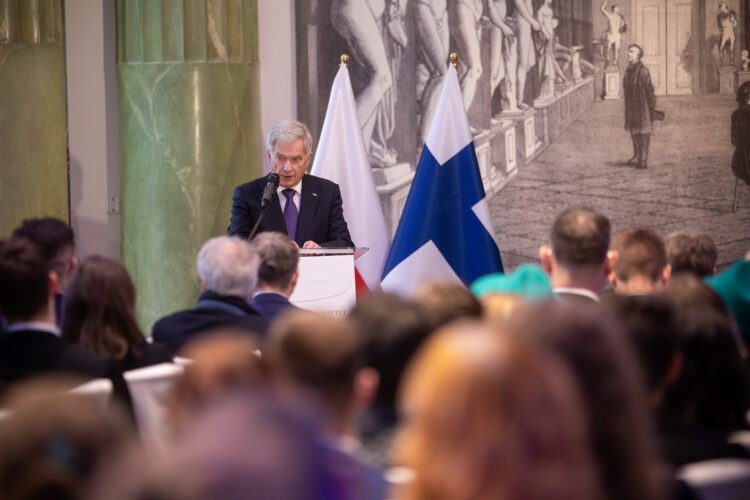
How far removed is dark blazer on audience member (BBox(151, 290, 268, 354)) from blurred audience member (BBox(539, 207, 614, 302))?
1.14 m

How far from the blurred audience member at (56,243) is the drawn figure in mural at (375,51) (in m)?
3.92

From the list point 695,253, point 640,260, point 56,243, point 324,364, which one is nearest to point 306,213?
point 56,243

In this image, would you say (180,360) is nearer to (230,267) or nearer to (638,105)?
(230,267)

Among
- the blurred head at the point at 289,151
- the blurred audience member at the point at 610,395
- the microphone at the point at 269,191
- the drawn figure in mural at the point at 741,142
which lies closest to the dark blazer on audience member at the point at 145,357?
the microphone at the point at 269,191

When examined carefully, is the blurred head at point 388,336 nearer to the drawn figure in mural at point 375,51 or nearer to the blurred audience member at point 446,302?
the blurred audience member at point 446,302

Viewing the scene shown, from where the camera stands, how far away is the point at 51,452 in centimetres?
130

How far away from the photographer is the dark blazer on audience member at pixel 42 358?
318 centimetres

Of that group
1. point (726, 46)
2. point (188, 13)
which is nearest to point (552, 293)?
point (188, 13)

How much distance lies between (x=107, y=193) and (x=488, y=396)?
22.4 feet

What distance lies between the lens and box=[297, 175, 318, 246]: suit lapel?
5.86 meters

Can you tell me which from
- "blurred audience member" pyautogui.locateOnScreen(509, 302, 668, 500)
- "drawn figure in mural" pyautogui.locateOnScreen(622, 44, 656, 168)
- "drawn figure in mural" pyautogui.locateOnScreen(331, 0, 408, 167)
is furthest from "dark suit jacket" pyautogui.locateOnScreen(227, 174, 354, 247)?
"blurred audience member" pyautogui.locateOnScreen(509, 302, 668, 500)

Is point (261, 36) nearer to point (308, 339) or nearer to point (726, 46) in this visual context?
point (726, 46)

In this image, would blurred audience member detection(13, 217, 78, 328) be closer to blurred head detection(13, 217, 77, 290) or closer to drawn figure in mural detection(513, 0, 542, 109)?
blurred head detection(13, 217, 77, 290)

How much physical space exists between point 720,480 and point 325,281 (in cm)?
282
